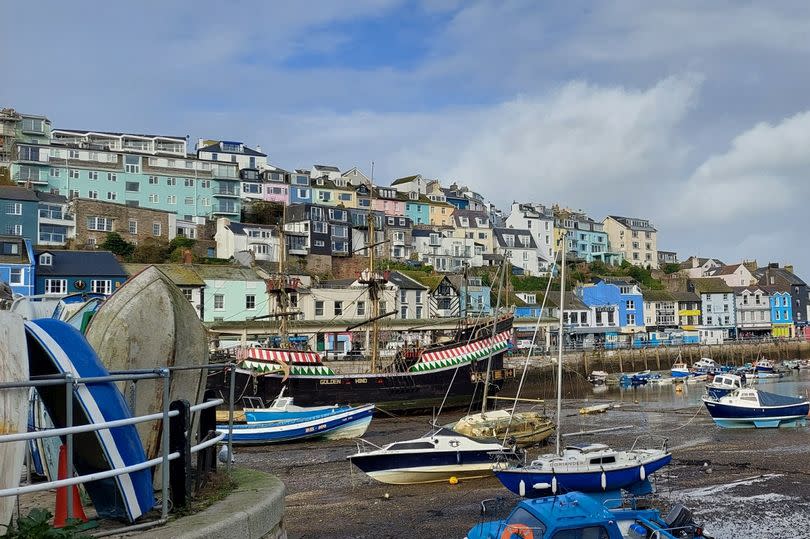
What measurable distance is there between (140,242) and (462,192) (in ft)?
235

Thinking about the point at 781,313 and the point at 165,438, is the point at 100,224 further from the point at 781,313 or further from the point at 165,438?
A: the point at 781,313

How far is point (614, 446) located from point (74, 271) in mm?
47138

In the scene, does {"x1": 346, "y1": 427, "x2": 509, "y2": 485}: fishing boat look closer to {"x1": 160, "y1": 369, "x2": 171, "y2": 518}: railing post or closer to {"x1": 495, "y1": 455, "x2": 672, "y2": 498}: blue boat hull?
{"x1": 495, "y1": 455, "x2": 672, "y2": 498}: blue boat hull

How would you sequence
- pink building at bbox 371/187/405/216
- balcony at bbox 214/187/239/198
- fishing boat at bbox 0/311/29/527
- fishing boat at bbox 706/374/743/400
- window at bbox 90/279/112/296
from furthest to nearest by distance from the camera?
pink building at bbox 371/187/405/216 → balcony at bbox 214/187/239/198 → window at bbox 90/279/112/296 → fishing boat at bbox 706/374/743/400 → fishing boat at bbox 0/311/29/527

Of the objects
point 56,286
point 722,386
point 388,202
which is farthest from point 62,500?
point 388,202

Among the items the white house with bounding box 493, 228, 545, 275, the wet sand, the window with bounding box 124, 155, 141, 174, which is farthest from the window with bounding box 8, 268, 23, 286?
the white house with bounding box 493, 228, 545, 275

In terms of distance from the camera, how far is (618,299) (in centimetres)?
10350

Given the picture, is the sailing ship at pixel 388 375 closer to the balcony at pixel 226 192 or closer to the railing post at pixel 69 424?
the railing post at pixel 69 424

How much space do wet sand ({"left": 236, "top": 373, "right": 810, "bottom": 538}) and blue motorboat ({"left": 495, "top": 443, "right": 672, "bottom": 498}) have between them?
71cm

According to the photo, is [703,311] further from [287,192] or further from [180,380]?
[180,380]

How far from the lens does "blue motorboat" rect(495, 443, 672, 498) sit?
65.2 ft

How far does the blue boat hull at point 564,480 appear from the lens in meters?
19.9

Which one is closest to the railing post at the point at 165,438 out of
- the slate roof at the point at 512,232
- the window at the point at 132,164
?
the window at the point at 132,164

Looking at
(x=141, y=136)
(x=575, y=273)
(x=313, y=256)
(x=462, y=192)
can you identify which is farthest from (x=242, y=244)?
(x=462, y=192)
